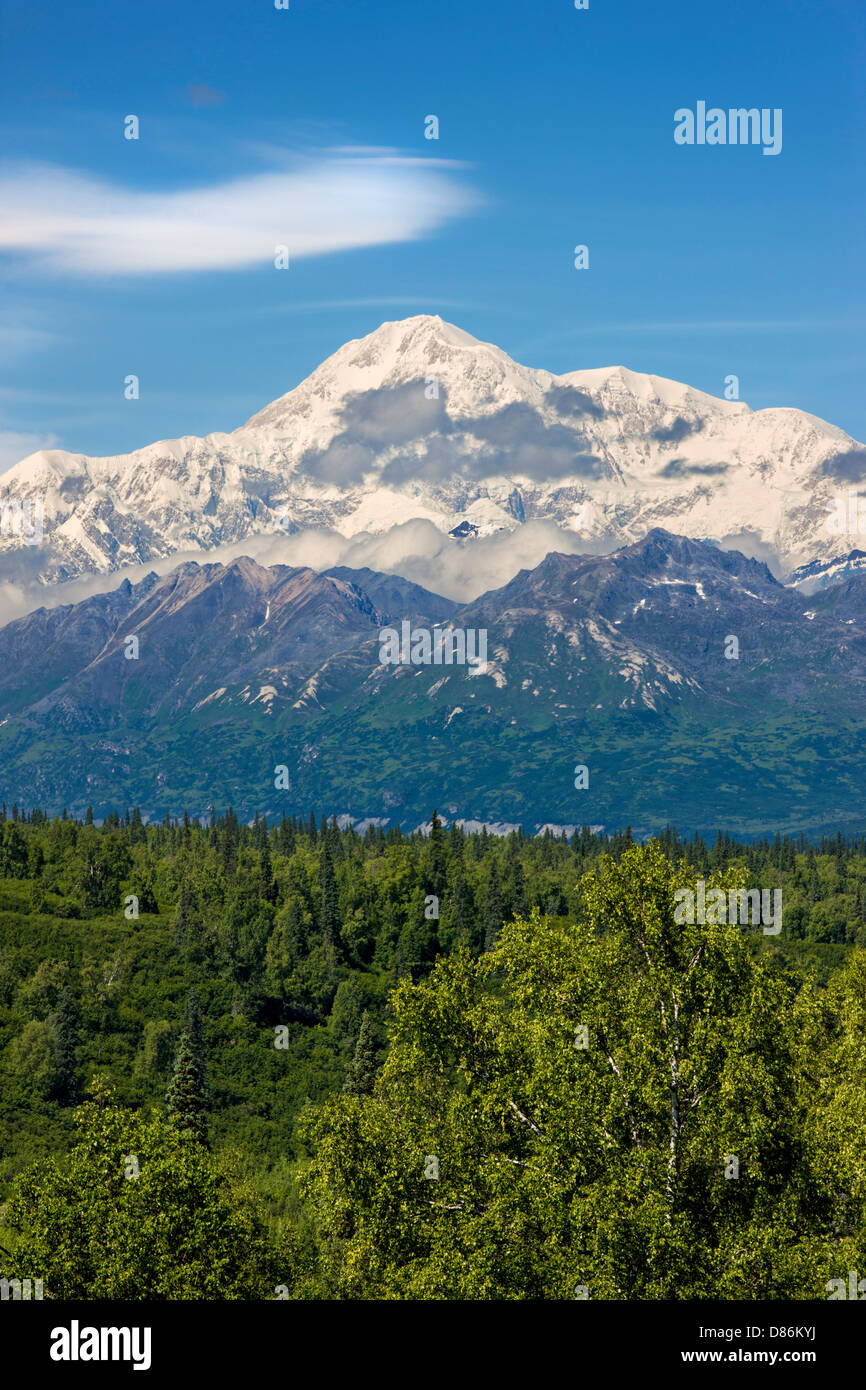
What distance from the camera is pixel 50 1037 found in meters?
169

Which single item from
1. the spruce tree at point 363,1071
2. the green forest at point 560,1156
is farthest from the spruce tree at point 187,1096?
the green forest at point 560,1156

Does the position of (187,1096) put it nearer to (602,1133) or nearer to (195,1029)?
(602,1133)

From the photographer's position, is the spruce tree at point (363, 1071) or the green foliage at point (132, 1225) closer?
the green foliage at point (132, 1225)

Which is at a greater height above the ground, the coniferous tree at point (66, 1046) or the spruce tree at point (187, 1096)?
the spruce tree at point (187, 1096)

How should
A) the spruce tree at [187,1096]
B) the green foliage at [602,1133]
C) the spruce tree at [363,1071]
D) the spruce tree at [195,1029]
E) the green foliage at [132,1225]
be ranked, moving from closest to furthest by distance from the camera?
the green foliage at [602,1133] → the green foliage at [132,1225] → the spruce tree at [187,1096] → the spruce tree at [363,1071] → the spruce tree at [195,1029]

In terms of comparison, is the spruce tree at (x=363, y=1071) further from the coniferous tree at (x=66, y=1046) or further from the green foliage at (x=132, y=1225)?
the green foliage at (x=132, y=1225)

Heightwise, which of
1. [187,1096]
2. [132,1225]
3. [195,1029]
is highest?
[132,1225]

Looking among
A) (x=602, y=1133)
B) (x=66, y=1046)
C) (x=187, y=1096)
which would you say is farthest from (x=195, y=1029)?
(x=602, y=1133)
